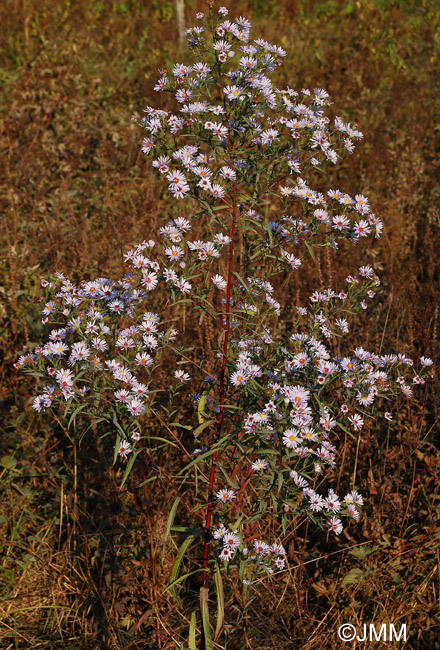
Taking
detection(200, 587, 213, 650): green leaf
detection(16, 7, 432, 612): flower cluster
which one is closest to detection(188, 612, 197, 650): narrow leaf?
detection(200, 587, 213, 650): green leaf

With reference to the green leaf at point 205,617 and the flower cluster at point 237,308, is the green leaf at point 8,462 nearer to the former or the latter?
the flower cluster at point 237,308

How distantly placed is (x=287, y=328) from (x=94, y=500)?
1.53m

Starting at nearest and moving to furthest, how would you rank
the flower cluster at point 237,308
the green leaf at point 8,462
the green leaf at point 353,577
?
1. the flower cluster at point 237,308
2. the green leaf at point 353,577
3. the green leaf at point 8,462

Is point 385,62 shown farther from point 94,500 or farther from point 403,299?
point 94,500

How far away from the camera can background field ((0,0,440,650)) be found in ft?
8.38

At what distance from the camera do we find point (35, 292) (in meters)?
3.73

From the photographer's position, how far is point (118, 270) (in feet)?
12.0

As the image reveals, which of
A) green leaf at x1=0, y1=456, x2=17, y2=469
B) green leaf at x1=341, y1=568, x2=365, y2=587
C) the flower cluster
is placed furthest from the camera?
green leaf at x1=0, y1=456, x2=17, y2=469

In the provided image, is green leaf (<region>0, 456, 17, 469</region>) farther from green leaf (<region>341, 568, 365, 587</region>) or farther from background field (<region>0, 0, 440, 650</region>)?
green leaf (<region>341, 568, 365, 587</region>)

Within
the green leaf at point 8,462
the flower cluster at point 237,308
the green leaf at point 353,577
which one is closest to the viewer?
the flower cluster at point 237,308

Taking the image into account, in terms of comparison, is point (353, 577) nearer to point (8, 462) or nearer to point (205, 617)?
point (205, 617)

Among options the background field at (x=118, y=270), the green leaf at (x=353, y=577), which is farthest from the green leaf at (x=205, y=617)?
the green leaf at (x=353, y=577)

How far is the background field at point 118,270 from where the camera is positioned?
2.55m

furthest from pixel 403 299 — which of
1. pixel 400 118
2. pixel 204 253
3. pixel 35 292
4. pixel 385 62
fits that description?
pixel 385 62
